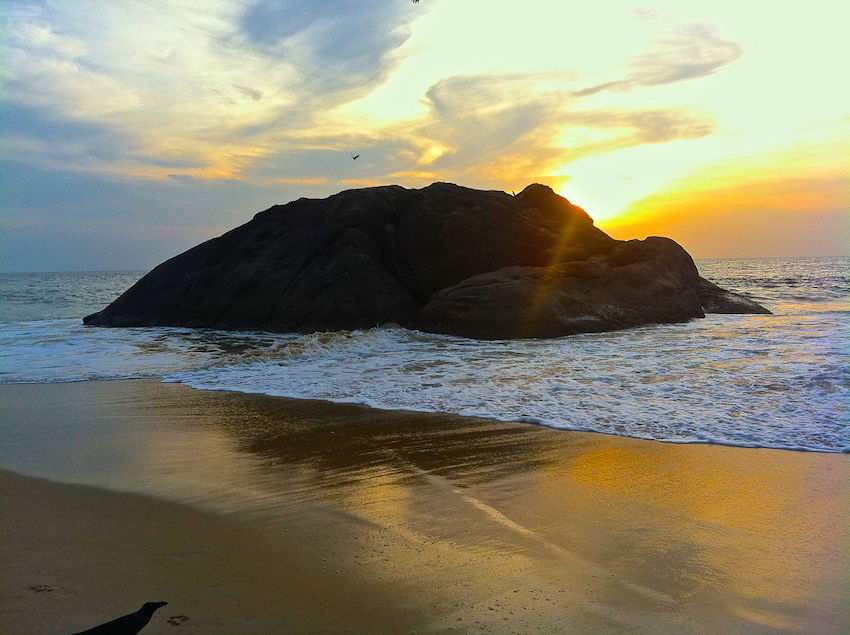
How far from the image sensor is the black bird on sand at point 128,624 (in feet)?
8.38

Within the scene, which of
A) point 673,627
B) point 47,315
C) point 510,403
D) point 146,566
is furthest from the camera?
point 47,315

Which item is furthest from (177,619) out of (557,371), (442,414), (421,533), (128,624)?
(557,371)

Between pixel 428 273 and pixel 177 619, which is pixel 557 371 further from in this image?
pixel 428 273

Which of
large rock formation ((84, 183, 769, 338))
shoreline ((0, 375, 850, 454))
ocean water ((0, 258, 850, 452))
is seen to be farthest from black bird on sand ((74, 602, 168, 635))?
large rock formation ((84, 183, 769, 338))

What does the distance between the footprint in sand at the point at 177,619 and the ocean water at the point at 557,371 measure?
4.39m

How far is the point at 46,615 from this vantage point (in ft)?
8.84

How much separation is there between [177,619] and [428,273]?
1519 cm

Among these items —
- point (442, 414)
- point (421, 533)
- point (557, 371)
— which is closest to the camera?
point (421, 533)

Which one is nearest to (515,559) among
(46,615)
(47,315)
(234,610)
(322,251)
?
(234,610)

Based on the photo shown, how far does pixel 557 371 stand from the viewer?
9250 millimetres

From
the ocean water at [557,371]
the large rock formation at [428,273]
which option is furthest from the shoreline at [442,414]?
the large rock formation at [428,273]

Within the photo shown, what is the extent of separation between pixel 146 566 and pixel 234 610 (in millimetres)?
738

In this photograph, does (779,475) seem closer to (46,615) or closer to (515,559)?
(515,559)

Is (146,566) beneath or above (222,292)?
beneath
